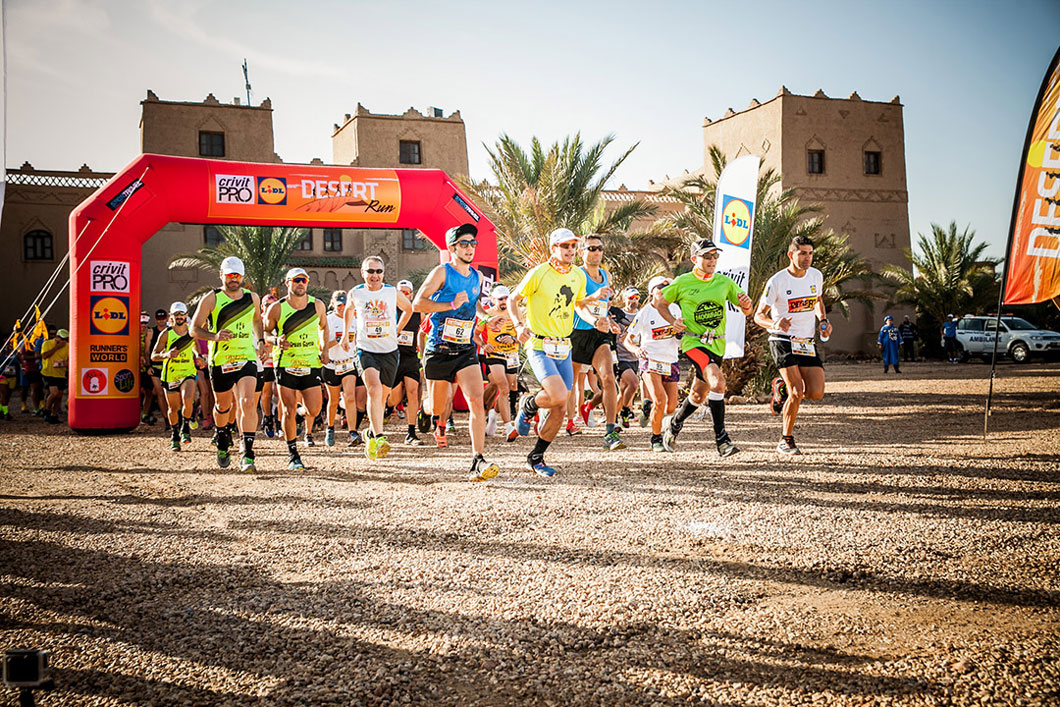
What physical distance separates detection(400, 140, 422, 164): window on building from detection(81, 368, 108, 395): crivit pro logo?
24.1m

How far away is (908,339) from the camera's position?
3219 centimetres

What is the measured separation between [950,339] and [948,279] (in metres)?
4.35

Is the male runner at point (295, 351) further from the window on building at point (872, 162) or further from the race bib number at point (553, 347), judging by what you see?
the window on building at point (872, 162)

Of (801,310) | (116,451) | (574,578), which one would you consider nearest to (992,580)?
(574,578)

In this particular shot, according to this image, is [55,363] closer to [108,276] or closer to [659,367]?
[108,276]

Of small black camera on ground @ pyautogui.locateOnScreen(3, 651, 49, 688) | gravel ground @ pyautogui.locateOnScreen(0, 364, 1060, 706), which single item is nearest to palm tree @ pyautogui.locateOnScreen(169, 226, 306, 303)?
gravel ground @ pyautogui.locateOnScreen(0, 364, 1060, 706)

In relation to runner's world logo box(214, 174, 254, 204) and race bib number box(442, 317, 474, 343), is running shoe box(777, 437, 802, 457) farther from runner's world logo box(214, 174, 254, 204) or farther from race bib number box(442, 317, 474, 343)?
runner's world logo box(214, 174, 254, 204)

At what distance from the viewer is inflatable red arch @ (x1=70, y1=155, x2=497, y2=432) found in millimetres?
13180

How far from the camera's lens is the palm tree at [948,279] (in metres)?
33.4

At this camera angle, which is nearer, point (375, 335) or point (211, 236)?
point (375, 335)

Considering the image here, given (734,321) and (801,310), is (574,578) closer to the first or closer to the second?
(801,310)

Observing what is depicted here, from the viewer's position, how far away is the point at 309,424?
10.5 meters

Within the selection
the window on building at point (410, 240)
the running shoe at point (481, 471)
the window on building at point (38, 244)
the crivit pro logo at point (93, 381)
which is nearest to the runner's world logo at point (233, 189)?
the crivit pro logo at point (93, 381)

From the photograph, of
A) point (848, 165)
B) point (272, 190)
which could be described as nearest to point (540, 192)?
point (272, 190)
